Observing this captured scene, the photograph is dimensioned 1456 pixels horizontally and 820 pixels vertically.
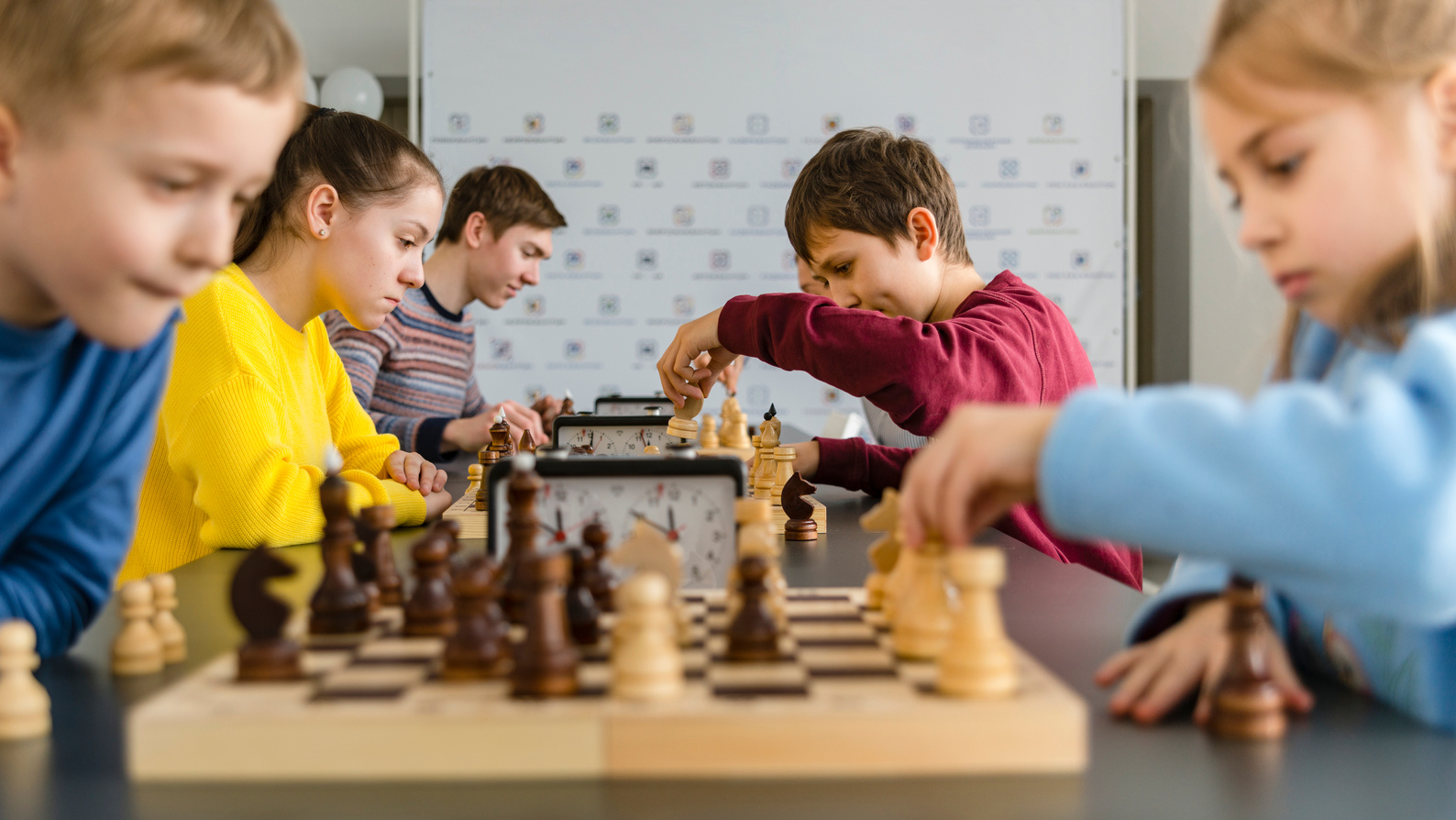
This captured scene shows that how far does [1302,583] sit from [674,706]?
0.41 meters

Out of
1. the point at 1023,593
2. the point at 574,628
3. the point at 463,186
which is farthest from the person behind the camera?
the point at 463,186

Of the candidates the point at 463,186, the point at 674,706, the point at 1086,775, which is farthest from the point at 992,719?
the point at 463,186

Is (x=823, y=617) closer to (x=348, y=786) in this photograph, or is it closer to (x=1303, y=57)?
(x=348, y=786)

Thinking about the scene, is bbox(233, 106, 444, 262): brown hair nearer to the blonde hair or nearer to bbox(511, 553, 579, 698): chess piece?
bbox(511, 553, 579, 698): chess piece

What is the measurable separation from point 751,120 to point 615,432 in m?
3.24

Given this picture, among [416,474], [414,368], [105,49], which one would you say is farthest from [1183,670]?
[414,368]

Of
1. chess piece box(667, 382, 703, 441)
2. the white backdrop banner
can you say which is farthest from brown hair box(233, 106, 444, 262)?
the white backdrop banner

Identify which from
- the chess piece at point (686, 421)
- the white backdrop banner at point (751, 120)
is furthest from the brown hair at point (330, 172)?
the white backdrop banner at point (751, 120)

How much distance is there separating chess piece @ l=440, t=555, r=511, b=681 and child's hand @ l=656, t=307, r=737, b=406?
4.27 ft

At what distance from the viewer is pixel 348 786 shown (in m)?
0.67

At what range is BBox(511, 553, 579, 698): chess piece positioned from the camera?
0.73m

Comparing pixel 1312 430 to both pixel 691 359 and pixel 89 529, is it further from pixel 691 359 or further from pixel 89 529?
pixel 691 359

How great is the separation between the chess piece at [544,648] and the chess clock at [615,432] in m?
1.63

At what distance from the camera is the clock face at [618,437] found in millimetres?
2436
